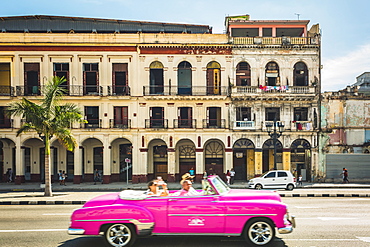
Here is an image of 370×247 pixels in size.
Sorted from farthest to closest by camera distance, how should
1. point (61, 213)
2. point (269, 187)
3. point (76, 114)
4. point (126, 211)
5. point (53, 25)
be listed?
point (53, 25)
point (269, 187)
point (76, 114)
point (61, 213)
point (126, 211)

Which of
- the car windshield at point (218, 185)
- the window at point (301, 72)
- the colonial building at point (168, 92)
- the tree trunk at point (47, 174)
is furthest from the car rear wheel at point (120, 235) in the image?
the window at point (301, 72)

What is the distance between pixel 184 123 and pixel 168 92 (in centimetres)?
308

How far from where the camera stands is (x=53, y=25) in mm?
31250

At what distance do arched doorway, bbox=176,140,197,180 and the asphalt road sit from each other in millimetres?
16142

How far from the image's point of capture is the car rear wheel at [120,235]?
7.68m

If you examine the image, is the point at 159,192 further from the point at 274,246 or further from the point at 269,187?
the point at 269,187

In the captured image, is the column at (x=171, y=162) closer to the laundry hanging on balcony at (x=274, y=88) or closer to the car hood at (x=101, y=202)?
the laundry hanging on balcony at (x=274, y=88)

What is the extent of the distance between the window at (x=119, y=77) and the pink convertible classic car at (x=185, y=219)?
20.8 metres

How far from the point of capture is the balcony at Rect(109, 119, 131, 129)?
2730 centimetres

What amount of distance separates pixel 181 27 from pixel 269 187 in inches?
736

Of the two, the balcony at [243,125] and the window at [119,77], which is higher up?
the window at [119,77]

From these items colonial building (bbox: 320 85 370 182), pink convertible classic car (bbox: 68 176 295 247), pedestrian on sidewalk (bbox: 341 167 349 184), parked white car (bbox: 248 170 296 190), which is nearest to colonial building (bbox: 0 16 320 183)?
colonial building (bbox: 320 85 370 182)

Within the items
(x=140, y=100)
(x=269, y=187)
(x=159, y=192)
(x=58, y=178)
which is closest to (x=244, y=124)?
(x=269, y=187)

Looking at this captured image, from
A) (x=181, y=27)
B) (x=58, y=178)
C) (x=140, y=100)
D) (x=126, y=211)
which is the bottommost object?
(x=58, y=178)
